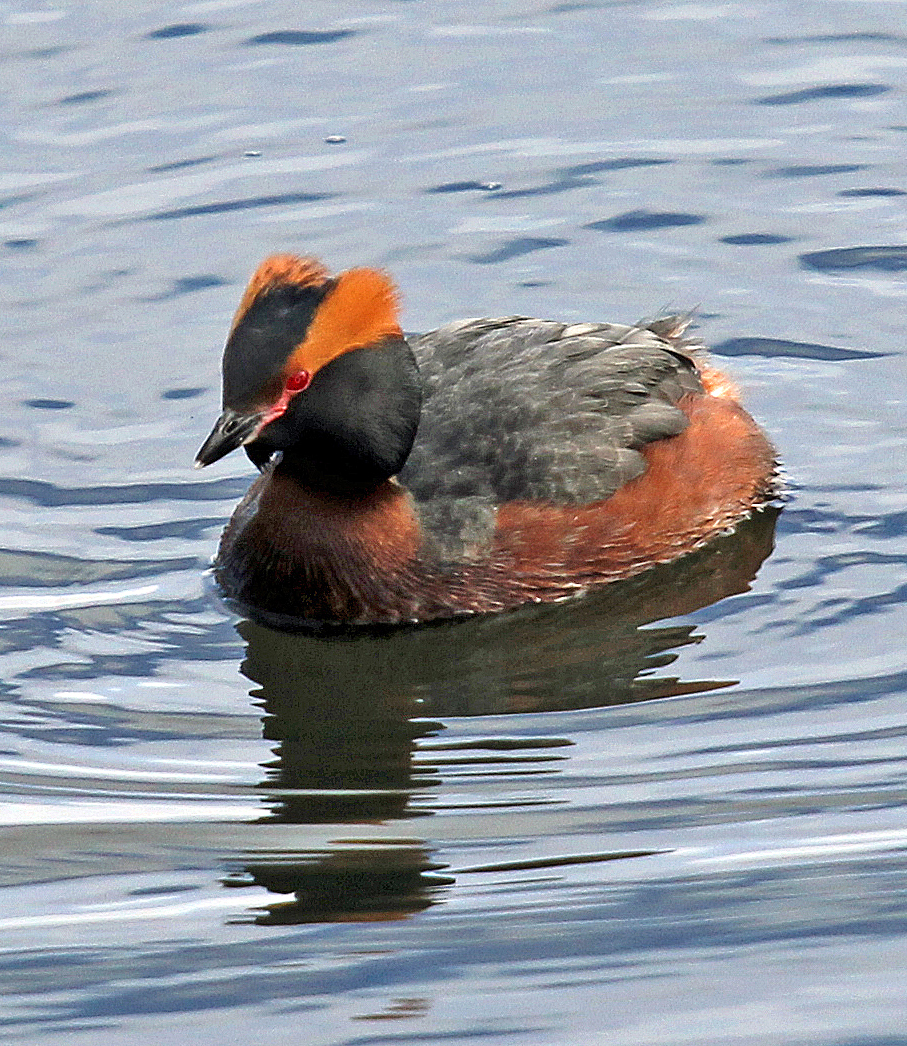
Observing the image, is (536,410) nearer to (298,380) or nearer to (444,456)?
(444,456)

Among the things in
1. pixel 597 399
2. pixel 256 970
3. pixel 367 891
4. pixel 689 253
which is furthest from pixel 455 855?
pixel 689 253

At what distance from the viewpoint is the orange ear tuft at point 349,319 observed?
846 cm

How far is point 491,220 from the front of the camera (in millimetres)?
12109

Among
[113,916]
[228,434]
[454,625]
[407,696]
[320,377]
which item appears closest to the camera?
[113,916]

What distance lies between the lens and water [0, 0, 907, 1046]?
650 centimetres

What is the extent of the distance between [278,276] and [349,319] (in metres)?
0.33

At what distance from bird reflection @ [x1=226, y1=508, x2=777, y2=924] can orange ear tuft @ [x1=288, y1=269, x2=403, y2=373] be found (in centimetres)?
123

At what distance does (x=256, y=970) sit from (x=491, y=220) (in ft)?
21.1

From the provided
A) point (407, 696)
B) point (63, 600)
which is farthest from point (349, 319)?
point (63, 600)

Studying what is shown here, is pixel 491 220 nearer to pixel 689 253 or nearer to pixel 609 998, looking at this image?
pixel 689 253

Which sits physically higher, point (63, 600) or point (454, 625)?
point (63, 600)

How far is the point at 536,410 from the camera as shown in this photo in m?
9.21

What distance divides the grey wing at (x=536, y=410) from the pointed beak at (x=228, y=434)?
91 cm

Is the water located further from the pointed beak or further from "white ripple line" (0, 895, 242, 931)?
the pointed beak
